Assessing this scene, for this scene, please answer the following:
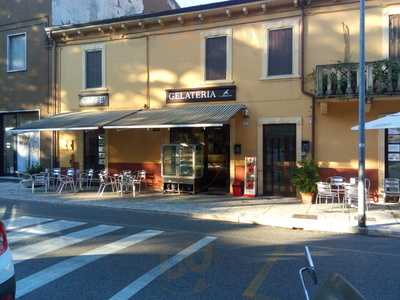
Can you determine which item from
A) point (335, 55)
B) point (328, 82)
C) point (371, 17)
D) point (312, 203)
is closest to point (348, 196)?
point (312, 203)

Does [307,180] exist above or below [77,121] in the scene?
below


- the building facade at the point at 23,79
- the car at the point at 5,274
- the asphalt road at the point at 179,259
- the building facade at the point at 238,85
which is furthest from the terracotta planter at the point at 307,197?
the building facade at the point at 23,79

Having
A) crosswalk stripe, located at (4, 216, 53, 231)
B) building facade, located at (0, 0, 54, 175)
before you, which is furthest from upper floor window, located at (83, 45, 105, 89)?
crosswalk stripe, located at (4, 216, 53, 231)

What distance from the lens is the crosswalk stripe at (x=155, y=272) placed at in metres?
5.26

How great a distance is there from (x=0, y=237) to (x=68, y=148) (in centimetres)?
1553

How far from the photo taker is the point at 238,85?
1545 cm

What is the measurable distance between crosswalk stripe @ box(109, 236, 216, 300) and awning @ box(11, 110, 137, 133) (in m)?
8.29

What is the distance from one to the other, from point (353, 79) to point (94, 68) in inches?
415

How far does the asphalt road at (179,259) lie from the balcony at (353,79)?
5.02m

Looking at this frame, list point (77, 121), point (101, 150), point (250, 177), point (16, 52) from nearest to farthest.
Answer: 1. point (250, 177)
2. point (77, 121)
3. point (101, 150)
4. point (16, 52)

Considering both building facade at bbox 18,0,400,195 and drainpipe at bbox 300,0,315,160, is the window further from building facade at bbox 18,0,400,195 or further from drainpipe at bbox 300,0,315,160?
drainpipe at bbox 300,0,315,160

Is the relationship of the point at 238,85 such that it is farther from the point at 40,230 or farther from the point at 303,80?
the point at 40,230

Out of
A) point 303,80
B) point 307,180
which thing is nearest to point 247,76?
point 303,80

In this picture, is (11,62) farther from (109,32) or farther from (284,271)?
(284,271)
